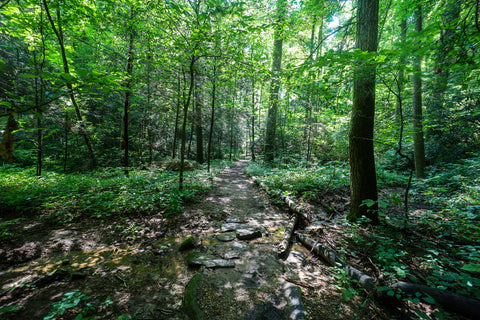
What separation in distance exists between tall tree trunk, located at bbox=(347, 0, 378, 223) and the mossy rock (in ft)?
12.9

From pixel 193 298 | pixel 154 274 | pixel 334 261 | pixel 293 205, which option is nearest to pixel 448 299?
pixel 334 261

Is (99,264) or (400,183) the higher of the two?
(400,183)

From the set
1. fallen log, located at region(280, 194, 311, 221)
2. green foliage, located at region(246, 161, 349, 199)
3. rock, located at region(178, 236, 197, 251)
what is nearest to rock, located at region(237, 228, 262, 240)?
rock, located at region(178, 236, 197, 251)

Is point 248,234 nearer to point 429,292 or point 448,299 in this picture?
point 429,292

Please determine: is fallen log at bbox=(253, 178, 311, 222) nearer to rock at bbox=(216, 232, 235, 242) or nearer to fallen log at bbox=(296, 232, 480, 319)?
fallen log at bbox=(296, 232, 480, 319)


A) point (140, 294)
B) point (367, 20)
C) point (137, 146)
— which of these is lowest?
point (140, 294)

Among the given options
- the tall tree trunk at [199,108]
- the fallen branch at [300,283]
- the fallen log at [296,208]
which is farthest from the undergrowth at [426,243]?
the tall tree trunk at [199,108]

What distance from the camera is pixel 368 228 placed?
4.06m

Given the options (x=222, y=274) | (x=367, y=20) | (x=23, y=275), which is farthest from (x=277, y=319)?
(x=367, y=20)

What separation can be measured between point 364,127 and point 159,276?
17.6ft

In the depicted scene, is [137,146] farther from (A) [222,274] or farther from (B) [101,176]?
(A) [222,274]

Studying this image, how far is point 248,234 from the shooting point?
4320 millimetres

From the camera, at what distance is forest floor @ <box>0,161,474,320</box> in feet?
7.70

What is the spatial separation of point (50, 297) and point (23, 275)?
3.19 feet
